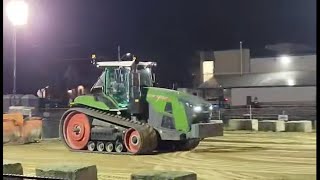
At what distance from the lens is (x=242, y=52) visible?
8.91 m

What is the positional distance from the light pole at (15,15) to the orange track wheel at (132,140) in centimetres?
283

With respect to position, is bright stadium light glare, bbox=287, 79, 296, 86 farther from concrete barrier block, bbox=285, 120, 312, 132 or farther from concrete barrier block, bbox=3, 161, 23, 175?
concrete barrier block, bbox=3, 161, 23, 175

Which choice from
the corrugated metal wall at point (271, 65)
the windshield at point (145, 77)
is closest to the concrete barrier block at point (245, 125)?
the corrugated metal wall at point (271, 65)

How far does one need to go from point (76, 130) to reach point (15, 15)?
240 centimetres

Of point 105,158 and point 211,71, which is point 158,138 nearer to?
point 105,158

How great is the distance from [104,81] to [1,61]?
4.91 metres

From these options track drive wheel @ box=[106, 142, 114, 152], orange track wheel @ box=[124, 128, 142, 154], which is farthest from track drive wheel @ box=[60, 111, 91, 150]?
Result: orange track wheel @ box=[124, 128, 142, 154]

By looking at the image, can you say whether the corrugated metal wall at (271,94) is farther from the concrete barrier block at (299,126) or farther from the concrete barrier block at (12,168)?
the concrete barrier block at (12,168)

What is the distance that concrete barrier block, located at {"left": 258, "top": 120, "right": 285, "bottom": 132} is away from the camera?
1227 cm

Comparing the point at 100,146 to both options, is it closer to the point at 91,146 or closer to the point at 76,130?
the point at 91,146

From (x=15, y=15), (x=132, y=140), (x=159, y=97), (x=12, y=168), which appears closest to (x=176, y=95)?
(x=159, y=97)

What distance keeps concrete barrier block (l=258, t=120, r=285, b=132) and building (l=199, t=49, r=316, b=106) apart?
1.81 meters

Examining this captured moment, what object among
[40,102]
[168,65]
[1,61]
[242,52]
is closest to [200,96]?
[168,65]

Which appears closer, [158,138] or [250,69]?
[158,138]
